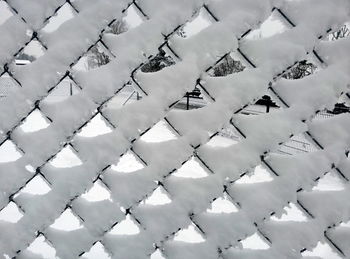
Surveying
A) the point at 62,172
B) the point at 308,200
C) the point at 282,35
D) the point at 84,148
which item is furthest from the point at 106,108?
the point at 308,200

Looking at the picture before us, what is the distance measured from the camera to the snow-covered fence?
932 millimetres

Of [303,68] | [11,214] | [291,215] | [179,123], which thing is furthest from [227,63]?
[179,123]

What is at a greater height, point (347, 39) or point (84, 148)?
point (84, 148)

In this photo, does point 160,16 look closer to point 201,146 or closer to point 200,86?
point 200,86

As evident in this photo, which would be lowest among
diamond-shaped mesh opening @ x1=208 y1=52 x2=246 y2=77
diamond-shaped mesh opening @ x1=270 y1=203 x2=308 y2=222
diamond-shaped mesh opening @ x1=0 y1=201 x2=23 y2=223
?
diamond-shaped mesh opening @ x1=270 y1=203 x2=308 y2=222

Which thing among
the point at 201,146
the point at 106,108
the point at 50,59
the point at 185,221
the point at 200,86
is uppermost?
the point at 50,59

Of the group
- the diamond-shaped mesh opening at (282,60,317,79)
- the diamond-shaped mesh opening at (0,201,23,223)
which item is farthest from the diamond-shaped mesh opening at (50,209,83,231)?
the diamond-shaped mesh opening at (282,60,317,79)

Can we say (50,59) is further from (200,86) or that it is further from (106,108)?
(200,86)

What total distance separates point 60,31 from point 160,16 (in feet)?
1.03

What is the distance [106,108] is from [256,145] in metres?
0.49

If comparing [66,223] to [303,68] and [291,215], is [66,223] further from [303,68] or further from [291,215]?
[303,68]

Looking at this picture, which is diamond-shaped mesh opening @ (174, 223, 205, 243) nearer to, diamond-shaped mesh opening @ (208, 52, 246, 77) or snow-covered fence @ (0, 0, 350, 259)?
snow-covered fence @ (0, 0, 350, 259)

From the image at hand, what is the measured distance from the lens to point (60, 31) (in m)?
0.96

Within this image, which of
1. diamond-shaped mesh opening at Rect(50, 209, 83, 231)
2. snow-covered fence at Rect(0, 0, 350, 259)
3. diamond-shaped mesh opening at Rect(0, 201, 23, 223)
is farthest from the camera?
diamond-shaped mesh opening at Rect(0, 201, 23, 223)
